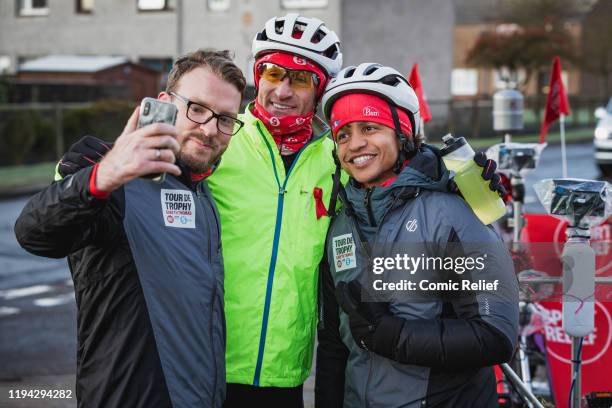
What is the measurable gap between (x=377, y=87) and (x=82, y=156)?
110cm

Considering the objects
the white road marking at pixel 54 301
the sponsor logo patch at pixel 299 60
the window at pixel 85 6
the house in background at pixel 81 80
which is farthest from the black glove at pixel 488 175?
the window at pixel 85 6

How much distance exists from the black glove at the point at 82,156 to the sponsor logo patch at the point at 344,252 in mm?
897

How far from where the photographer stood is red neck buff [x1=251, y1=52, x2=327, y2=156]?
3.59 m

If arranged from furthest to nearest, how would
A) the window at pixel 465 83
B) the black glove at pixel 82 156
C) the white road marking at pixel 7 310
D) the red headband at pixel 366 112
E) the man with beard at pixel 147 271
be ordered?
the window at pixel 465 83, the white road marking at pixel 7 310, the red headband at pixel 366 112, the black glove at pixel 82 156, the man with beard at pixel 147 271

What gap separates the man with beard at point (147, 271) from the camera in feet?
8.51

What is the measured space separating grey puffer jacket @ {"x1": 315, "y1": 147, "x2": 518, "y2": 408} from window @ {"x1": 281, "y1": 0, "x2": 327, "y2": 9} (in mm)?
27997

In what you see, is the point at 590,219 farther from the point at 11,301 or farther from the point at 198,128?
the point at 11,301

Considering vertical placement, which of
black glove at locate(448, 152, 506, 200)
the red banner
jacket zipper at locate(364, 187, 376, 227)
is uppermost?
black glove at locate(448, 152, 506, 200)

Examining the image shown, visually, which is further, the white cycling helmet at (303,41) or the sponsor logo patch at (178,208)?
the white cycling helmet at (303,41)

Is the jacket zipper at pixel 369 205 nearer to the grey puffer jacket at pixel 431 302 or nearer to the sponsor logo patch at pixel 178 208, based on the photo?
the grey puffer jacket at pixel 431 302

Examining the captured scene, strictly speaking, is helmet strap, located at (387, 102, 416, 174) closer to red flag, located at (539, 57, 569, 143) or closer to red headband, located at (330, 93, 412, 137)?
red headband, located at (330, 93, 412, 137)

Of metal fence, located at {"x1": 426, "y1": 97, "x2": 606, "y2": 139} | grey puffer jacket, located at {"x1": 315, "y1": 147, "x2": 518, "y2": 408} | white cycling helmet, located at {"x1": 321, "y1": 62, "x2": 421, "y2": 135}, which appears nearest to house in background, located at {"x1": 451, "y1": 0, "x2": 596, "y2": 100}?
metal fence, located at {"x1": 426, "y1": 97, "x2": 606, "y2": 139}

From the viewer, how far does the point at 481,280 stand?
2.93m

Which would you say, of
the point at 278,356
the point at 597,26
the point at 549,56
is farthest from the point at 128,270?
the point at 597,26
